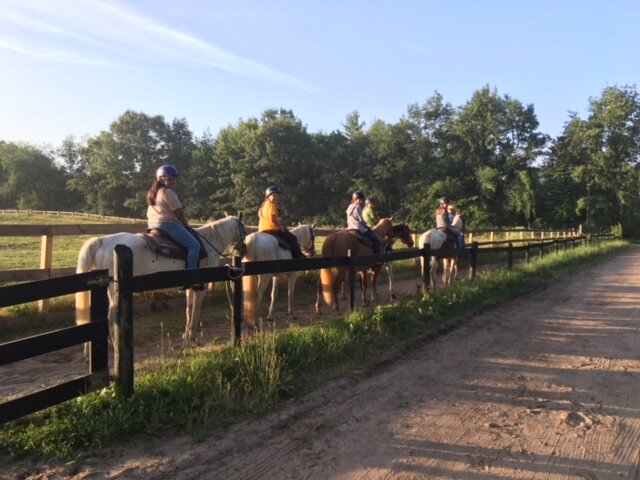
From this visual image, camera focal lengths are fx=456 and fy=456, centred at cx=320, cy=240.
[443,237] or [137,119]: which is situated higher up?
[137,119]

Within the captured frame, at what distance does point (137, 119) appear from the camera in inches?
2803

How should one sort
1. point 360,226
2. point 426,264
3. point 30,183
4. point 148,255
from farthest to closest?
point 30,183 < point 360,226 < point 426,264 < point 148,255

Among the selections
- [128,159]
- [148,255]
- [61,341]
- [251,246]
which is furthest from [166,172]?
[128,159]

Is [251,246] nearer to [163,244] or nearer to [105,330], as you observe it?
[163,244]

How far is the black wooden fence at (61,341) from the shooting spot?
3314mm

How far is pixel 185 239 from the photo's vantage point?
6957mm

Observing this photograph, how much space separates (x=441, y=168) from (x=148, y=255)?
54.0 metres

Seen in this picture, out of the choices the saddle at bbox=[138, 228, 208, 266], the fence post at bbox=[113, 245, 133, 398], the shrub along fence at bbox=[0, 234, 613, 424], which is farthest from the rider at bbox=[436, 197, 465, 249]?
the fence post at bbox=[113, 245, 133, 398]

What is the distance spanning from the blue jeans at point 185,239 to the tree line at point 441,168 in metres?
47.0

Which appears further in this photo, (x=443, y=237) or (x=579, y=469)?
(x=443, y=237)

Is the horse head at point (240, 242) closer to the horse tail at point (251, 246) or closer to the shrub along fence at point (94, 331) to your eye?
the horse tail at point (251, 246)

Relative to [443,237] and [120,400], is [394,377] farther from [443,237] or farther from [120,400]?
[443,237]

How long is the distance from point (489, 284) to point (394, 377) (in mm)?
6653

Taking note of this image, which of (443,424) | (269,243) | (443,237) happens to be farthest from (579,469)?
(443,237)
